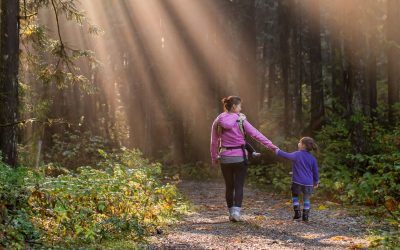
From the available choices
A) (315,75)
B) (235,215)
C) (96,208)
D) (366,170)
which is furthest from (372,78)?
(96,208)

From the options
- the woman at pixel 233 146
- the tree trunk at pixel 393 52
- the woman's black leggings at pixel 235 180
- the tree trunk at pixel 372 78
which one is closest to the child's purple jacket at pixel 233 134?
the woman at pixel 233 146

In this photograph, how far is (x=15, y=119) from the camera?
12195 millimetres

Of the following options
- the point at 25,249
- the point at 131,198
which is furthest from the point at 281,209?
the point at 25,249

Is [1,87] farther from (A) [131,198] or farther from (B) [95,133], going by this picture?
(B) [95,133]

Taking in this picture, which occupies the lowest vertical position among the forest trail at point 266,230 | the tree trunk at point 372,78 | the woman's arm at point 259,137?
the forest trail at point 266,230

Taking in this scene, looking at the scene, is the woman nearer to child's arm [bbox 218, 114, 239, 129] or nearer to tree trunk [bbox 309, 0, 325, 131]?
child's arm [bbox 218, 114, 239, 129]

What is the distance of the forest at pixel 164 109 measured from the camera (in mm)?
8133

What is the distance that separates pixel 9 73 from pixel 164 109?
1656 centimetres

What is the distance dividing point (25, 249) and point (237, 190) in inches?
173

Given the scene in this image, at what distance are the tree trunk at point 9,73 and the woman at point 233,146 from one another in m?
4.86

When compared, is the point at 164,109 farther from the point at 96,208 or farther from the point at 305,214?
the point at 96,208

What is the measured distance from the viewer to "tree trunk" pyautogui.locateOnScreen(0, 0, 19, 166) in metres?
12.0

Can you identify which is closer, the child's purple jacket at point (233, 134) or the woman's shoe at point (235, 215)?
the child's purple jacket at point (233, 134)

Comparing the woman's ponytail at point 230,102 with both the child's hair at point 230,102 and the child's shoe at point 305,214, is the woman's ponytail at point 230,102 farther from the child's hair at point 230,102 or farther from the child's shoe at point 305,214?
the child's shoe at point 305,214
